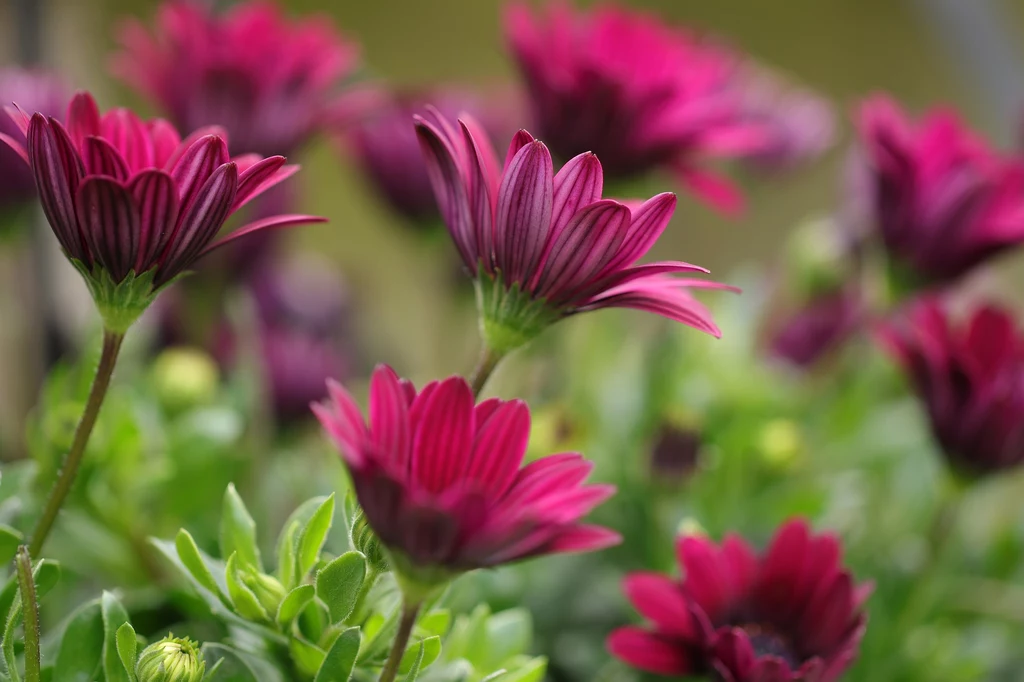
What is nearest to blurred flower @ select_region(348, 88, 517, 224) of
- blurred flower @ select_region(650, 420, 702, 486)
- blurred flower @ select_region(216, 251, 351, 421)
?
blurred flower @ select_region(216, 251, 351, 421)

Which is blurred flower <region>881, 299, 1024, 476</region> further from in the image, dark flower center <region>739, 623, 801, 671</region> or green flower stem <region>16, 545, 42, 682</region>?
green flower stem <region>16, 545, 42, 682</region>

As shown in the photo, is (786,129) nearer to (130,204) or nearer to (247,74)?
(247,74)

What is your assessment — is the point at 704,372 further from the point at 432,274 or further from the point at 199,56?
the point at 199,56

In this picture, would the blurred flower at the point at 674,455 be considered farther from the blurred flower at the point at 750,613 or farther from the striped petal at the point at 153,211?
the striped petal at the point at 153,211

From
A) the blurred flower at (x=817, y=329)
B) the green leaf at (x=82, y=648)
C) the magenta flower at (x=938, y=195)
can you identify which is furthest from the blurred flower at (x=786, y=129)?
the green leaf at (x=82, y=648)

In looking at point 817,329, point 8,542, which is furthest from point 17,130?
point 817,329

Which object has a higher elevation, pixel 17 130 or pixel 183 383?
pixel 17 130

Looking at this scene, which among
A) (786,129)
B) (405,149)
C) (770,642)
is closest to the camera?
(770,642)
